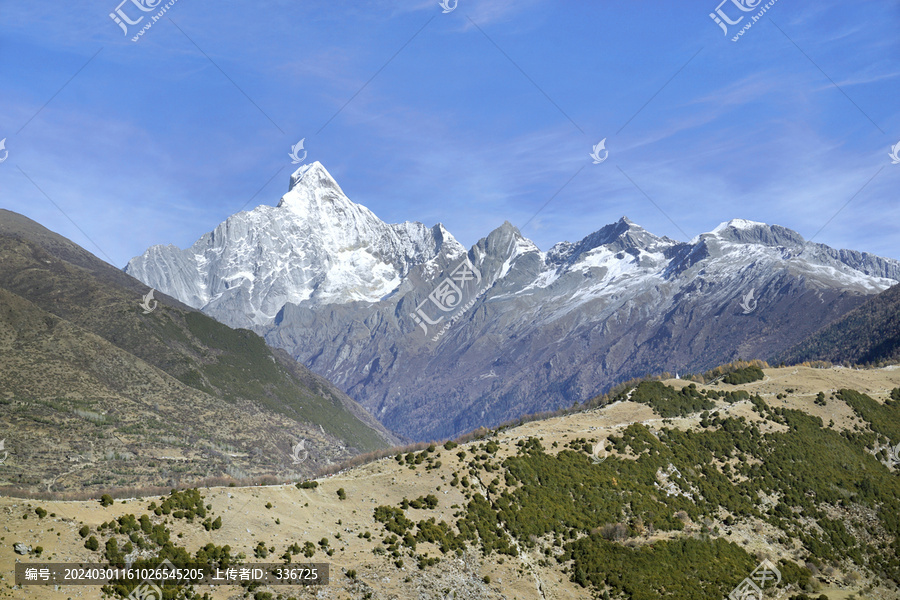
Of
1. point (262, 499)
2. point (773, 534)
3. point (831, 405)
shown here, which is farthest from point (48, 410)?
point (831, 405)

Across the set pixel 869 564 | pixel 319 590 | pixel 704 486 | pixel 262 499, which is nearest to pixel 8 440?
pixel 262 499

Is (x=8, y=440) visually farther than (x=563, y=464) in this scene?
Yes

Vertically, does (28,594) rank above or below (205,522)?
below

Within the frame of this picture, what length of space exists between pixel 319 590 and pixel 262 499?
13.3m

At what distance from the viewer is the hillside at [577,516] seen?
5447cm

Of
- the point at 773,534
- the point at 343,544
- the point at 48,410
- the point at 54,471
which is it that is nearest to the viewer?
the point at 343,544

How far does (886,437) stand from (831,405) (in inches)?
414

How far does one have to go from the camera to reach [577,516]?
7769 centimetres

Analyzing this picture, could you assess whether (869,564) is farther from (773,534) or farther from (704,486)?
(704,486)

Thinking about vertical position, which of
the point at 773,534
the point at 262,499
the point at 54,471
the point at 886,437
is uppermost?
the point at 886,437

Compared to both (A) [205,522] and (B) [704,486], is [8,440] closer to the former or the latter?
(A) [205,522]

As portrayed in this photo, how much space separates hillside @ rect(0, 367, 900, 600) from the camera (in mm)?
54469

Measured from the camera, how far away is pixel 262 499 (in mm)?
→ 64125

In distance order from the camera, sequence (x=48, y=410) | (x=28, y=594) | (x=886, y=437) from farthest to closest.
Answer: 1. (x=48, y=410)
2. (x=886, y=437)
3. (x=28, y=594)
